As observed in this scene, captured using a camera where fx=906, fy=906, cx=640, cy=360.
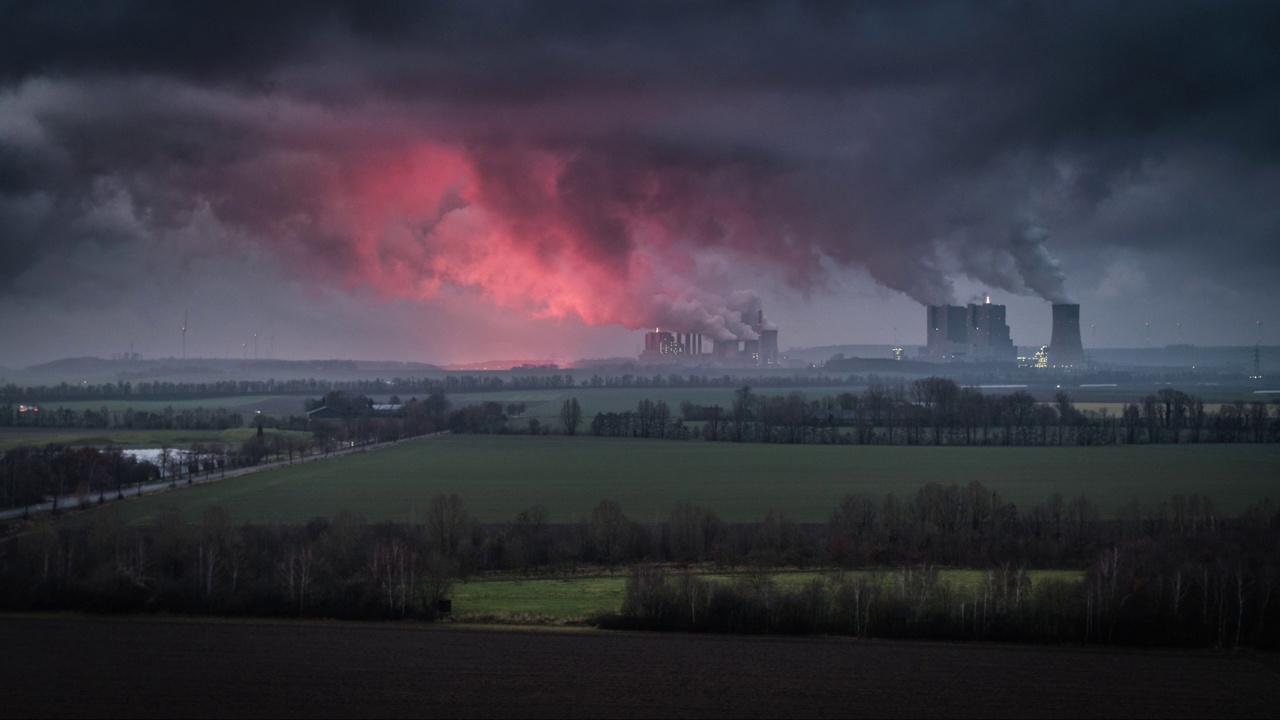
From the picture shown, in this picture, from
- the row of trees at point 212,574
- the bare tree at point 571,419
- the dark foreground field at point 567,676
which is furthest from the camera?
the bare tree at point 571,419

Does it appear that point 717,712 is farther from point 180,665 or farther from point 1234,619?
point 1234,619

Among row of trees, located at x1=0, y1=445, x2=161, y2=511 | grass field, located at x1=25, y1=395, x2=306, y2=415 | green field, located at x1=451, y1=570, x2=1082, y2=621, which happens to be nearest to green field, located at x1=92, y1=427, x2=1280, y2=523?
row of trees, located at x1=0, y1=445, x2=161, y2=511

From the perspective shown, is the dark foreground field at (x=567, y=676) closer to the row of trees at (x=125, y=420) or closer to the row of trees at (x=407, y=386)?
the row of trees at (x=125, y=420)

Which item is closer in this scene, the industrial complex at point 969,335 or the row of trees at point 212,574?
the row of trees at point 212,574

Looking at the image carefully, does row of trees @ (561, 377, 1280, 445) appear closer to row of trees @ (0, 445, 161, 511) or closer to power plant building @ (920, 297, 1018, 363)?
row of trees @ (0, 445, 161, 511)

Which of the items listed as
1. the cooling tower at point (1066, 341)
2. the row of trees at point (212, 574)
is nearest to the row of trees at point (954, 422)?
the row of trees at point (212, 574)

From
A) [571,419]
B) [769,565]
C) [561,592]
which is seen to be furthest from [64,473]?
[571,419]

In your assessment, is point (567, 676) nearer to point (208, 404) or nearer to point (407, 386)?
point (208, 404)
